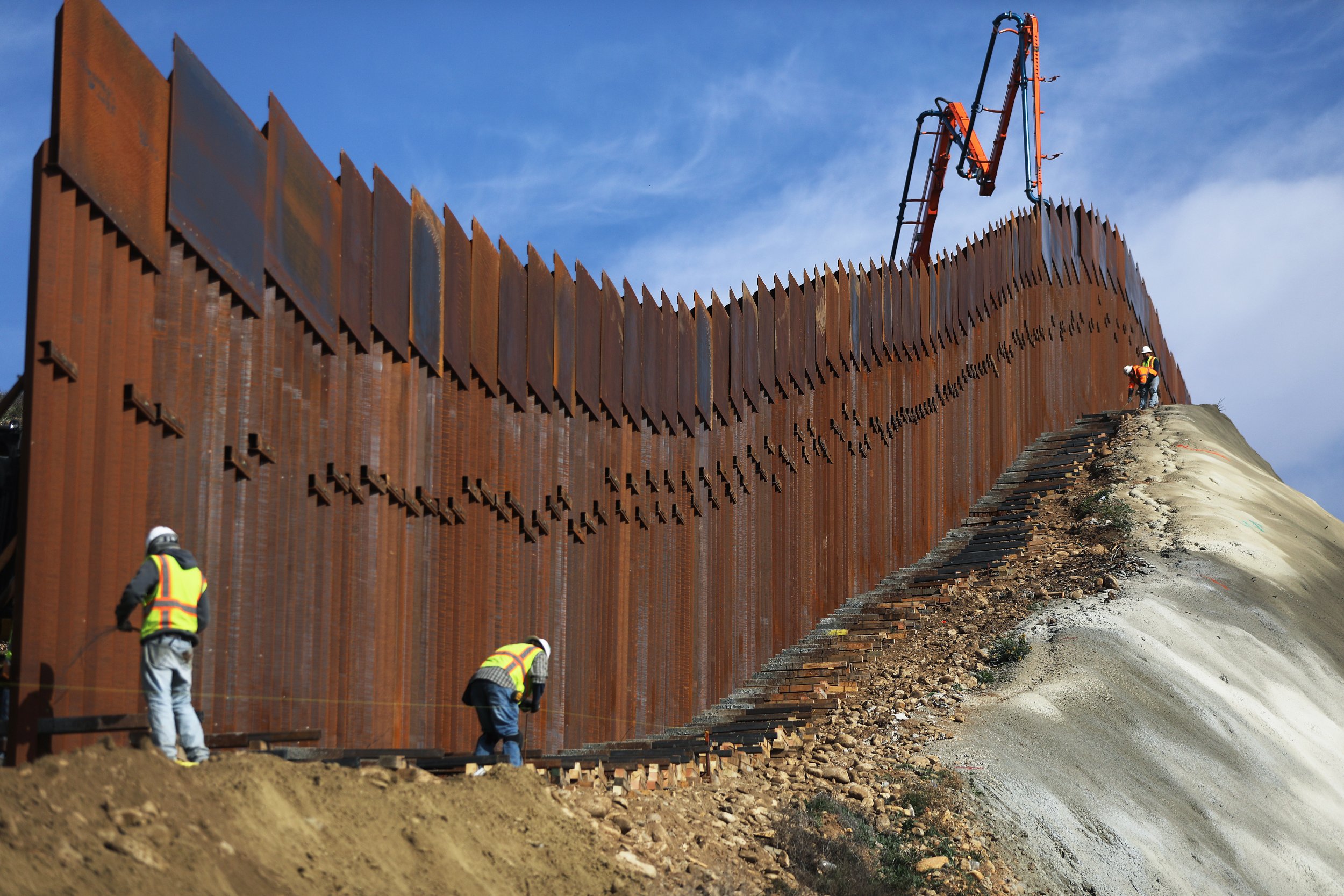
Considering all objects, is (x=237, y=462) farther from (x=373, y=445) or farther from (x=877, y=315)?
(x=877, y=315)

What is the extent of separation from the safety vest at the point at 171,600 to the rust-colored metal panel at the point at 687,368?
27.8 feet

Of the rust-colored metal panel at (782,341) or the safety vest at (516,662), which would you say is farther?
the rust-colored metal panel at (782,341)

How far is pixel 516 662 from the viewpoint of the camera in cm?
1065

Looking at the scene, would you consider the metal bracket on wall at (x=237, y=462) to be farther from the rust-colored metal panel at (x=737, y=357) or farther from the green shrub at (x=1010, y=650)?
the green shrub at (x=1010, y=650)

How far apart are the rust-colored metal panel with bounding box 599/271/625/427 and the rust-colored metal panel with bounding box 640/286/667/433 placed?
0.45 m

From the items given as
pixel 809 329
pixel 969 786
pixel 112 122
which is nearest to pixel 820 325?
pixel 809 329

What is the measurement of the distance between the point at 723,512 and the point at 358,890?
10007mm

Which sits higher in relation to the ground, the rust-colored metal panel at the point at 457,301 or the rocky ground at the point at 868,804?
the rust-colored metal panel at the point at 457,301

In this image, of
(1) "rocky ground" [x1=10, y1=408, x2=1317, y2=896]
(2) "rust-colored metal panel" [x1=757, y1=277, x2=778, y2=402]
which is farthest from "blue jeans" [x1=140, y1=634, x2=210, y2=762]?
(2) "rust-colored metal panel" [x1=757, y1=277, x2=778, y2=402]

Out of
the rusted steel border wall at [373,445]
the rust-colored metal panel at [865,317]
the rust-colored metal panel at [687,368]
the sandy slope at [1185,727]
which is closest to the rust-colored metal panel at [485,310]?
the rusted steel border wall at [373,445]

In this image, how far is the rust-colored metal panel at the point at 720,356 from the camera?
17.1m

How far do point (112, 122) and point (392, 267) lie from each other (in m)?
3.11

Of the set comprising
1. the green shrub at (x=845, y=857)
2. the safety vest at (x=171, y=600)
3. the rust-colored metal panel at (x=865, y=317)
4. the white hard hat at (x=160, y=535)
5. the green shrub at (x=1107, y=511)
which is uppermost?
the rust-colored metal panel at (x=865, y=317)

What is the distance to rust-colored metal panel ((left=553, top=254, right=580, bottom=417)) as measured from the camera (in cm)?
1413
